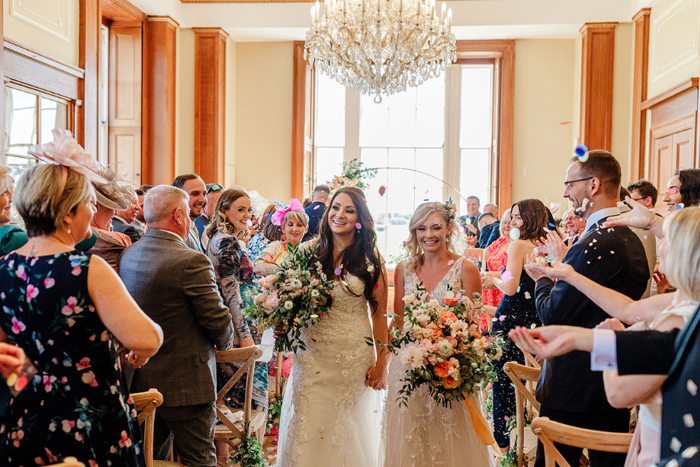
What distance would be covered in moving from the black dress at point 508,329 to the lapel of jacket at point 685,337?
8.33 feet

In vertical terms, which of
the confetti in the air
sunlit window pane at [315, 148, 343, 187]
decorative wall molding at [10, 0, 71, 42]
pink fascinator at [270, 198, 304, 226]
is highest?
decorative wall molding at [10, 0, 71, 42]

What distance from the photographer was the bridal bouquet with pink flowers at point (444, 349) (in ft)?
8.58

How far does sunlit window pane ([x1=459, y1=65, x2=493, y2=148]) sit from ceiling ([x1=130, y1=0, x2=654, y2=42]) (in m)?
0.78

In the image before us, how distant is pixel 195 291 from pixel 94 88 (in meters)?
5.19

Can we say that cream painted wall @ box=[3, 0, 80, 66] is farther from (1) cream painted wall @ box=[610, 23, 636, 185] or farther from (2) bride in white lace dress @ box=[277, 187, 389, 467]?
(1) cream painted wall @ box=[610, 23, 636, 185]

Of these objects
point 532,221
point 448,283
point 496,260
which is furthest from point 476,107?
point 448,283

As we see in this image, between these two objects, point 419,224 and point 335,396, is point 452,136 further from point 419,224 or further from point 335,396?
point 335,396

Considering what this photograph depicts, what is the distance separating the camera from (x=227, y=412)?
350 cm

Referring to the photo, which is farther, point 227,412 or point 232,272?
point 232,272

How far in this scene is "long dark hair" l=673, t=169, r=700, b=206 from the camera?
3.82 meters

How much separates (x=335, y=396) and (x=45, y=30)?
5.18m

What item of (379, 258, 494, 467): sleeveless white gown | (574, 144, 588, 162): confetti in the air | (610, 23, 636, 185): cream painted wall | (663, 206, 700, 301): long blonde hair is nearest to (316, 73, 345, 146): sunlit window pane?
(610, 23, 636, 185): cream painted wall

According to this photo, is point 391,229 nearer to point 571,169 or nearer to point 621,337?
point 571,169

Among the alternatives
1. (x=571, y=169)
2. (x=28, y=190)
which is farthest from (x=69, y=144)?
(x=571, y=169)
